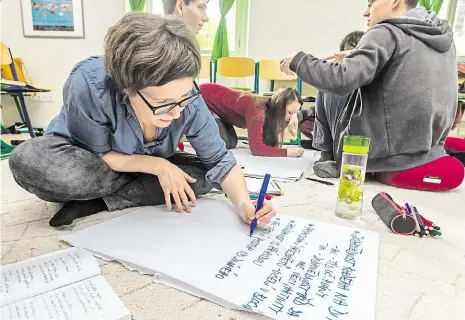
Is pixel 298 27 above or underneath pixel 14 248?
above

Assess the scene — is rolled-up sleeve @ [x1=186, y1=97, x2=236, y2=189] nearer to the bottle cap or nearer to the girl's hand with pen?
the girl's hand with pen

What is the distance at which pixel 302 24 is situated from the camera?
3264 mm

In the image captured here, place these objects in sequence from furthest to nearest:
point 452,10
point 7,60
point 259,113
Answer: point 452,10, point 7,60, point 259,113

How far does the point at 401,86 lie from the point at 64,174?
1.16m

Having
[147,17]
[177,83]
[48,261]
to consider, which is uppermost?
[147,17]

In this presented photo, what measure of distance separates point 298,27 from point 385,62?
216 cm

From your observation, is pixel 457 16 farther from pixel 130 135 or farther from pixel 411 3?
pixel 130 135

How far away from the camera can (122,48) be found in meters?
0.70

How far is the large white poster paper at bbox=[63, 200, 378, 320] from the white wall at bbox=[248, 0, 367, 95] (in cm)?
267

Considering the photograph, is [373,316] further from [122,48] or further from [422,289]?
[122,48]

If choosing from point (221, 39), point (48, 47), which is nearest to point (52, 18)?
point (48, 47)

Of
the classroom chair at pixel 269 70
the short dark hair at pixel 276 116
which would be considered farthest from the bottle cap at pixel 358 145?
the classroom chair at pixel 269 70

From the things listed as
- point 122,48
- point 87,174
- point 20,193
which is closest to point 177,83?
point 122,48

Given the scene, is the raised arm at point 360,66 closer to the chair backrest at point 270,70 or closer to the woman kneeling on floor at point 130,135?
the woman kneeling on floor at point 130,135
